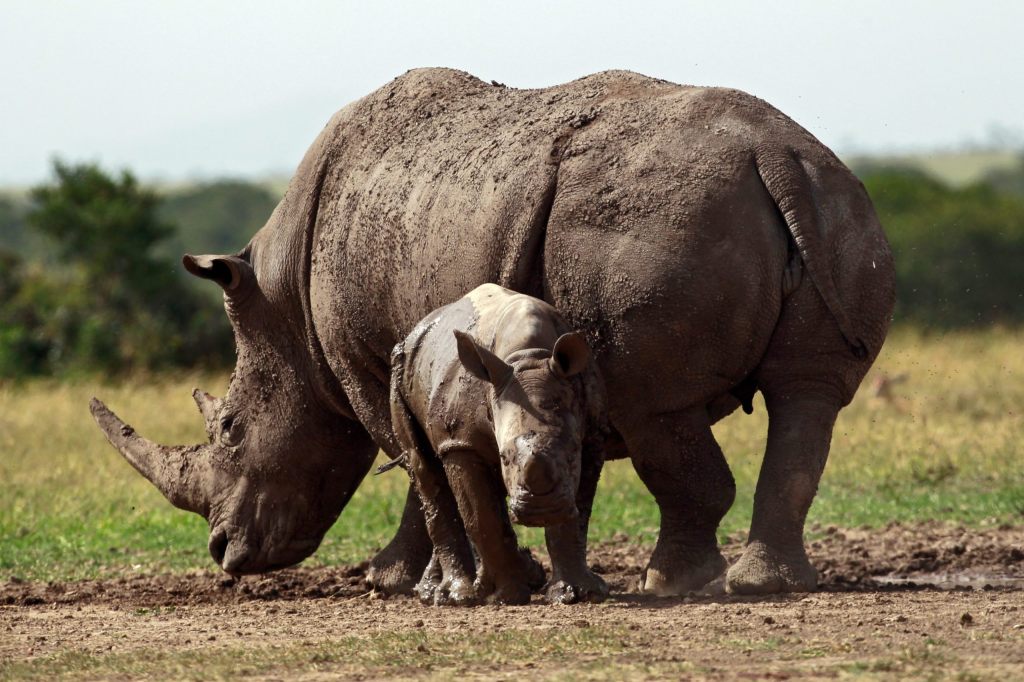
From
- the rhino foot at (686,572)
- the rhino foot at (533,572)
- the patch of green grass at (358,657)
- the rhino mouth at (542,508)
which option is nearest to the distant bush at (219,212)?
the rhino foot at (533,572)

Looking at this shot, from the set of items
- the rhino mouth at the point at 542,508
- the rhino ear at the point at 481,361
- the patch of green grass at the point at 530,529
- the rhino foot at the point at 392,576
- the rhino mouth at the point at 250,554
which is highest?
the rhino ear at the point at 481,361

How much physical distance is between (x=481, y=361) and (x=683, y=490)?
1266 millimetres

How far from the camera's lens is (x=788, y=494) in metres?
8.28

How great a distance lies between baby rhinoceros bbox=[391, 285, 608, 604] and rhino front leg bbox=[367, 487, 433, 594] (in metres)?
0.95

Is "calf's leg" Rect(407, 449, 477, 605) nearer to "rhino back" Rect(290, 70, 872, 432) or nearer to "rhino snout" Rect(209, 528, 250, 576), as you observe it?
"rhino back" Rect(290, 70, 872, 432)

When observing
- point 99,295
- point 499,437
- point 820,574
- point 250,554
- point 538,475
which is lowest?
point 820,574

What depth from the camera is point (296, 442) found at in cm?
1023

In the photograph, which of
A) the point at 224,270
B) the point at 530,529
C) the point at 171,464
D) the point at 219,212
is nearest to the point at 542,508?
the point at 224,270

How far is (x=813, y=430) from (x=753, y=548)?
0.56 metres

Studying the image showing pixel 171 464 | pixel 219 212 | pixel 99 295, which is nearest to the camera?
pixel 171 464

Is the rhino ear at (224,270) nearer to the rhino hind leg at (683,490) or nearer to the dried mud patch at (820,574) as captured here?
the dried mud patch at (820,574)

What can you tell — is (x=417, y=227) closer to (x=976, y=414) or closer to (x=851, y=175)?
(x=851, y=175)

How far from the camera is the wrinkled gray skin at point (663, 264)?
8.10 meters

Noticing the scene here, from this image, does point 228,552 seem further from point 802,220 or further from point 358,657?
point 802,220
